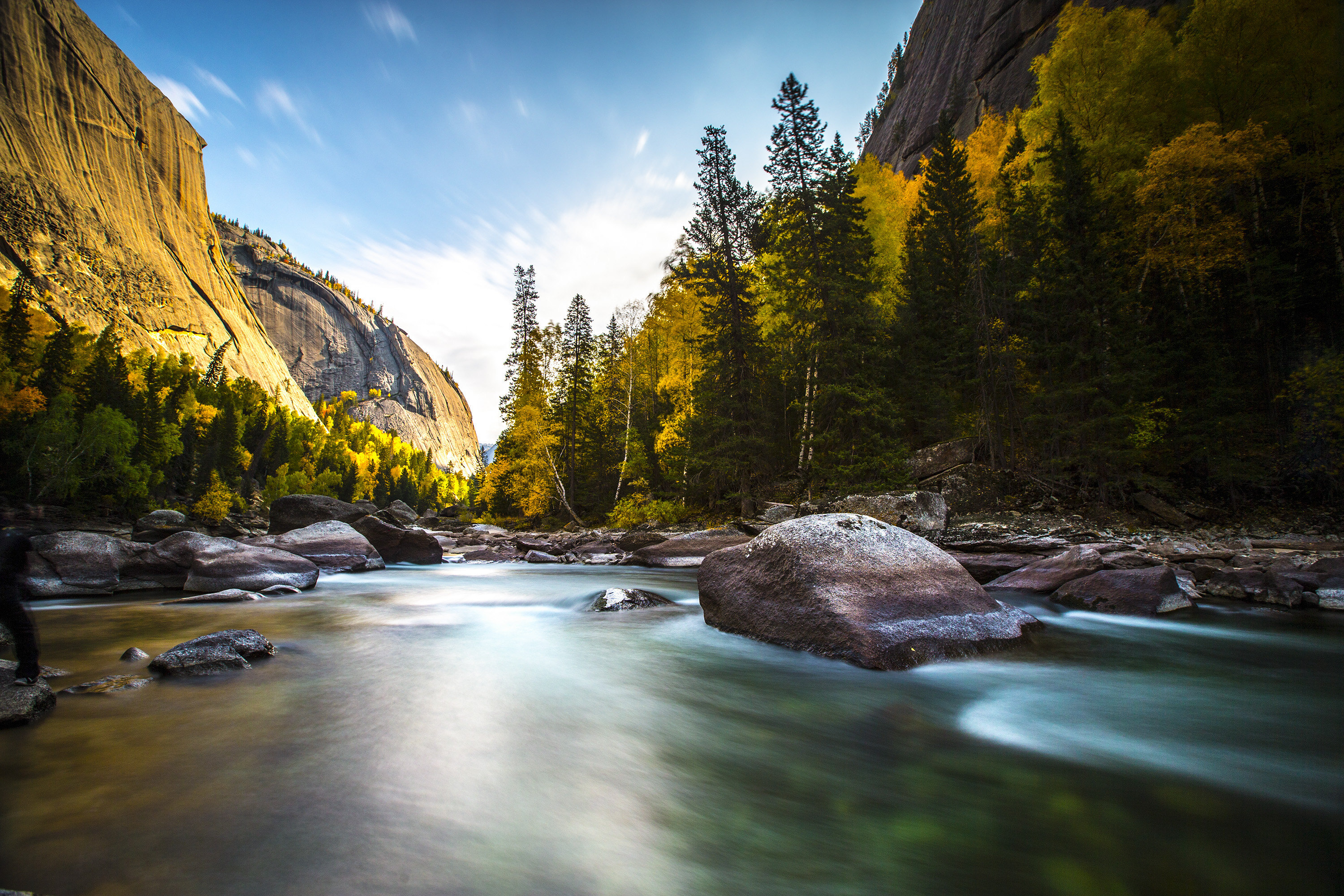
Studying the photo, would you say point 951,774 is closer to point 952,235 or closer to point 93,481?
point 952,235

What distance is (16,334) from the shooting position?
1195 inches

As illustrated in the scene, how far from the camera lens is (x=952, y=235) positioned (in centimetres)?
2084

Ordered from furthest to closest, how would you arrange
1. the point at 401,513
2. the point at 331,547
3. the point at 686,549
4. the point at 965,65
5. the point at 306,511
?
the point at 401,513
the point at 965,65
the point at 306,511
the point at 686,549
the point at 331,547

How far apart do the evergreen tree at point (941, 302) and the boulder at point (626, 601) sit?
12844mm

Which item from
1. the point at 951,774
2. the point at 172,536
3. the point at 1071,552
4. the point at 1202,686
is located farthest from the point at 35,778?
the point at 1071,552

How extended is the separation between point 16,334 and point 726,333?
135ft

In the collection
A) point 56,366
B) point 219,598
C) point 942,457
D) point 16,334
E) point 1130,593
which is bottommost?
point 219,598

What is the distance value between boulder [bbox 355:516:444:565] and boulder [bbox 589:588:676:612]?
996 centimetres

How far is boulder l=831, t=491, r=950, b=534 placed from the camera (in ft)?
41.9

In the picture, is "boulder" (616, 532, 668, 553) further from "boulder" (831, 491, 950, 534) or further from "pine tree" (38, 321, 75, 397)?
"pine tree" (38, 321, 75, 397)

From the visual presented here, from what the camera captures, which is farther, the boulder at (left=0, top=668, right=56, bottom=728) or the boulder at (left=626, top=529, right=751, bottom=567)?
the boulder at (left=626, top=529, right=751, bottom=567)

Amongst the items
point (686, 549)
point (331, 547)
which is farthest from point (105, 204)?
point (686, 549)

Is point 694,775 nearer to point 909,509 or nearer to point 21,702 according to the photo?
point 21,702

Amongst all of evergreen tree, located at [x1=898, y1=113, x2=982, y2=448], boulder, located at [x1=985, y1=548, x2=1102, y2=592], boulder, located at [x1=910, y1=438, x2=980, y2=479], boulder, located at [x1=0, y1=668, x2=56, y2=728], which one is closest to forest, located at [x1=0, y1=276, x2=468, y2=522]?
boulder, located at [x1=0, y1=668, x2=56, y2=728]
